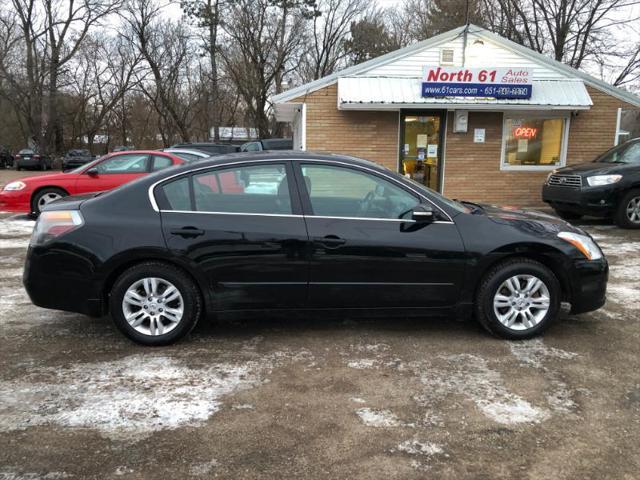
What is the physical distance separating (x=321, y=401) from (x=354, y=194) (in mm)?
1694

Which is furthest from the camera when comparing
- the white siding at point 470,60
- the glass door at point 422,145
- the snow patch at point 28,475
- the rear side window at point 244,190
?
the glass door at point 422,145

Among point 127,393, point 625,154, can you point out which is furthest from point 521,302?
point 625,154

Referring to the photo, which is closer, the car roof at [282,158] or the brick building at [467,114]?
the car roof at [282,158]

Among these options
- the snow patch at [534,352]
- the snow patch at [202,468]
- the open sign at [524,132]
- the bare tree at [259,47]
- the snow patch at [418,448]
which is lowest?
the snow patch at [202,468]

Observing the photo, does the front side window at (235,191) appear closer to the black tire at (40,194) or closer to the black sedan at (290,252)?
the black sedan at (290,252)

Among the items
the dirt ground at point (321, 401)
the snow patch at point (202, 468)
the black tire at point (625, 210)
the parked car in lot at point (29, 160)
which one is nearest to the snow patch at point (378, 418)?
the dirt ground at point (321, 401)

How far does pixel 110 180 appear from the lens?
34.2ft

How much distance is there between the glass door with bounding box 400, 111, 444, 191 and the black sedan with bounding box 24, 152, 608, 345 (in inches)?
352

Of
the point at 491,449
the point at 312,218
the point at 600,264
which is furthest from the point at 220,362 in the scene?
the point at 600,264

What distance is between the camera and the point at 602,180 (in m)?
9.86

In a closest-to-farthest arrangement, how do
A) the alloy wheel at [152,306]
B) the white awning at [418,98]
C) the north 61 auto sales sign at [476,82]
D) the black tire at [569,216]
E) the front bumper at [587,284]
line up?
the alloy wheel at [152,306] → the front bumper at [587,284] → the black tire at [569,216] → the white awning at [418,98] → the north 61 auto sales sign at [476,82]

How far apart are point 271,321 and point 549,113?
35.5 ft

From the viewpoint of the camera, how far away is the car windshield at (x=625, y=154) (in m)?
10.3

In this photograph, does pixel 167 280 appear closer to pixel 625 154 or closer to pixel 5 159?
pixel 625 154
